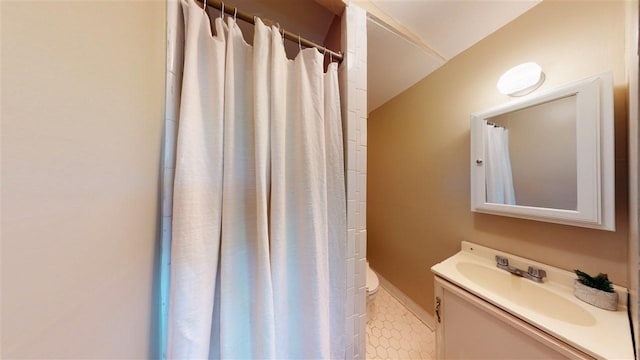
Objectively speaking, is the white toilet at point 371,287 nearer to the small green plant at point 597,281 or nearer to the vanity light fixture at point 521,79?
the small green plant at point 597,281

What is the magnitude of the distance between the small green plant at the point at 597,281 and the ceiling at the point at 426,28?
134cm

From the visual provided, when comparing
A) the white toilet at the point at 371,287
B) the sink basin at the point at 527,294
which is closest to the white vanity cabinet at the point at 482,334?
the sink basin at the point at 527,294

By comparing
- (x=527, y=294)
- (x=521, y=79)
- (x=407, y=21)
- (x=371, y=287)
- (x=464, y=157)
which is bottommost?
(x=371, y=287)

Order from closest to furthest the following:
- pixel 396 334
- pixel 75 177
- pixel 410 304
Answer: pixel 75 177 < pixel 396 334 < pixel 410 304

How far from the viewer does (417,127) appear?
63.3 inches

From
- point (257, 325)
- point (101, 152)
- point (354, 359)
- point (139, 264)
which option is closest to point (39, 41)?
point (101, 152)

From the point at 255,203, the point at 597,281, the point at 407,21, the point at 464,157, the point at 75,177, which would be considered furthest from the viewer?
the point at 464,157

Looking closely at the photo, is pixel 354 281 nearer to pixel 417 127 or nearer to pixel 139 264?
pixel 139 264

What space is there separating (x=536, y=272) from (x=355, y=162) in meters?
1.12

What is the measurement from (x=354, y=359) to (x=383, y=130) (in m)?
1.89

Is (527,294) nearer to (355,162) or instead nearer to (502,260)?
(502,260)

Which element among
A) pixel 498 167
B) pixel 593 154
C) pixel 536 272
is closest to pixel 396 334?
pixel 536 272

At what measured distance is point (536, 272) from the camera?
94 cm

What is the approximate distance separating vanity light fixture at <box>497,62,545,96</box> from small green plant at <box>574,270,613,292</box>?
919mm
